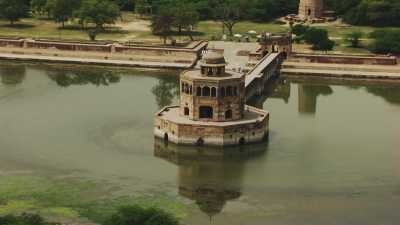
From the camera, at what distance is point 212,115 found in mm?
50094

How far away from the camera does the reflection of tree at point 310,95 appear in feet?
198

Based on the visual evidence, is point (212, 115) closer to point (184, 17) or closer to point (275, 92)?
point (275, 92)

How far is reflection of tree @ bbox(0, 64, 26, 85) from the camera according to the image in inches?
2692

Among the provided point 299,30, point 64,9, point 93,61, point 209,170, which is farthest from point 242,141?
point 64,9

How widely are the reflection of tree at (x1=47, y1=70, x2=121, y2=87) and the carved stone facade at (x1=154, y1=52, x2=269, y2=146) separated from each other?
63.1 ft

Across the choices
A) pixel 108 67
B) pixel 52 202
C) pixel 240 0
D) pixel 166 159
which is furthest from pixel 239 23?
pixel 52 202

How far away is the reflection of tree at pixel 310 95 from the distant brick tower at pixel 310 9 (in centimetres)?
2897

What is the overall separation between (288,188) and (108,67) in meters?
37.6

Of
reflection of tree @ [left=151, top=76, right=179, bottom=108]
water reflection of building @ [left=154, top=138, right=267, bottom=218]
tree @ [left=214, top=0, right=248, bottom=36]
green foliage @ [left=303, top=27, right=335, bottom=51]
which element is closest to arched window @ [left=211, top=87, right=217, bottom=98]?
water reflection of building @ [left=154, top=138, right=267, bottom=218]

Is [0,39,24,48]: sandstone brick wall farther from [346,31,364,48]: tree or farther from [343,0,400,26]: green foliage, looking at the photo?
[343,0,400,26]: green foliage

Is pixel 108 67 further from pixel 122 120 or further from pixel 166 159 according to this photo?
pixel 166 159

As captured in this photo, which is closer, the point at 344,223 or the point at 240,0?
the point at 344,223

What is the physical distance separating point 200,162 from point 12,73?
31119 millimetres

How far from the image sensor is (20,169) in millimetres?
44781
